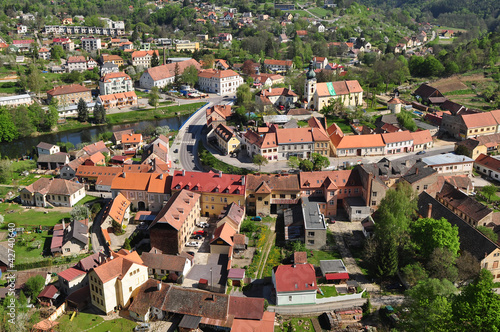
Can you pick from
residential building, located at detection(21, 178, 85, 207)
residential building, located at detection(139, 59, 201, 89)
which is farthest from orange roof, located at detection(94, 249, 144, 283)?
residential building, located at detection(139, 59, 201, 89)

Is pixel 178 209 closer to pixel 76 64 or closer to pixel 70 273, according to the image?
pixel 70 273

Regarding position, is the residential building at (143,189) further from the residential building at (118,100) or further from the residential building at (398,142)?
the residential building at (118,100)

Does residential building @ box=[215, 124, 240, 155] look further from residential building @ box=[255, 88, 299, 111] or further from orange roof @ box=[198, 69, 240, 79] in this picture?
orange roof @ box=[198, 69, 240, 79]

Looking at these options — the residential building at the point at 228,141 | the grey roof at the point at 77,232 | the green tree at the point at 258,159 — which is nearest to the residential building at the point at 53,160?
the grey roof at the point at 77,232

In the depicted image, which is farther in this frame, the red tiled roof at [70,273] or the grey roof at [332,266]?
the grey roof at [332,266]

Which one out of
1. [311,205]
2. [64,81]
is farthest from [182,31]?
[311,205]

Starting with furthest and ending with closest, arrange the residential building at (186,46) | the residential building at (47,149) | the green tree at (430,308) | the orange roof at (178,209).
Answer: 1. the residential building at (186,46)
2. the residential building at (47,149)
3. the orange roof at (178,209)
4. the green tree at (430,308)

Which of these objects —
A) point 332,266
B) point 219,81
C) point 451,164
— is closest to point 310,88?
point 219,81
